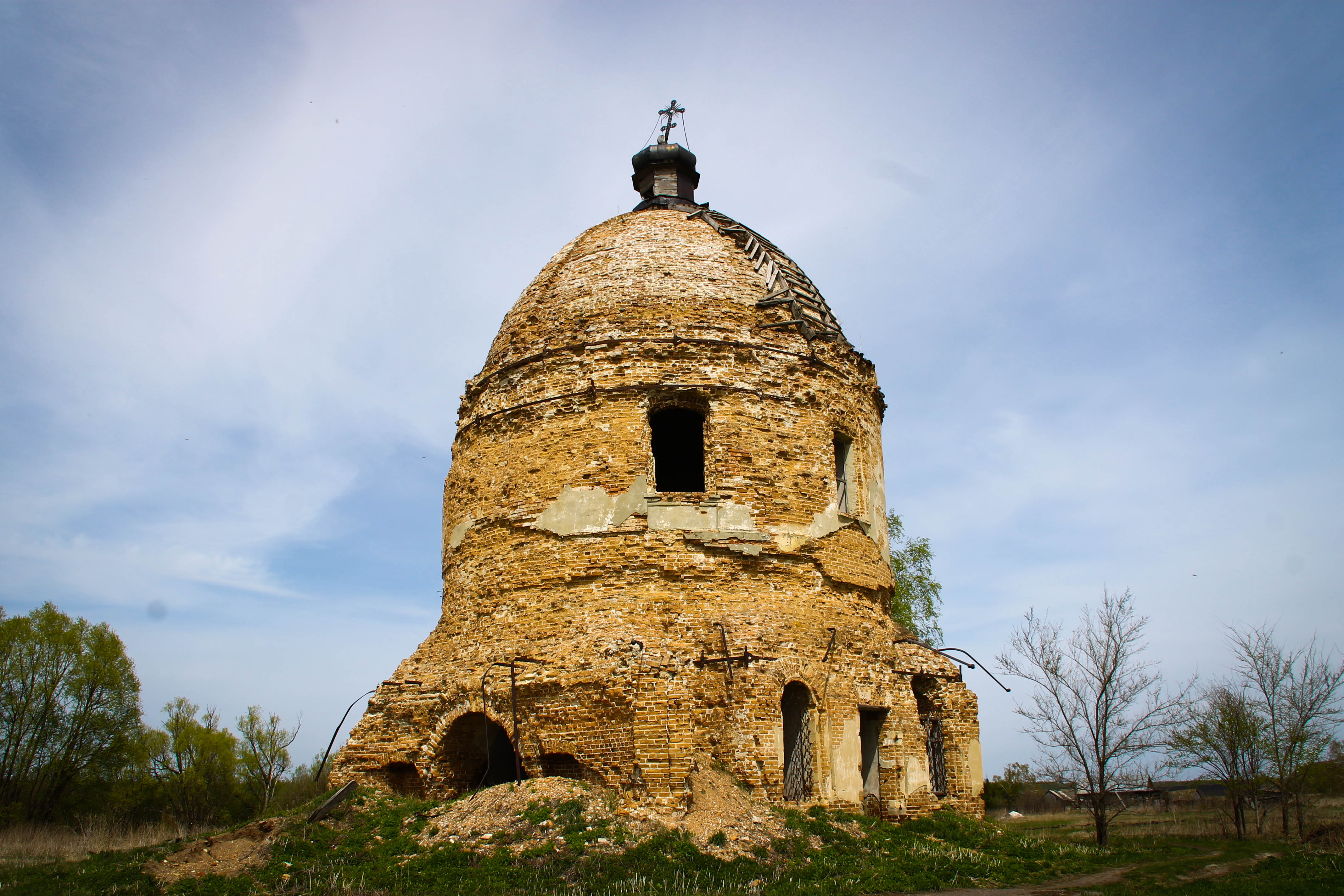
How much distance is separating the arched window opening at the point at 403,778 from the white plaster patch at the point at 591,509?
3119mm

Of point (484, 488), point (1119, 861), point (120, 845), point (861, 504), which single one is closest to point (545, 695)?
point (484, 488)

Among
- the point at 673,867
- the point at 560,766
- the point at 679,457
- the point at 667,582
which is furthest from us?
the point at 679,457

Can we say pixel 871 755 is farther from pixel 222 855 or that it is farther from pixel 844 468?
pixel 222 855

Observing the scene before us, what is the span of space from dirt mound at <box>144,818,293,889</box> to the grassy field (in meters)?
0.14

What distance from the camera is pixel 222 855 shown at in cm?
862

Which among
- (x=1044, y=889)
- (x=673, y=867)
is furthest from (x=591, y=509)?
(x=1044, y=889)

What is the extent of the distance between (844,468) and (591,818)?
578 centimetres

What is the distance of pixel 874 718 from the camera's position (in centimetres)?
1077

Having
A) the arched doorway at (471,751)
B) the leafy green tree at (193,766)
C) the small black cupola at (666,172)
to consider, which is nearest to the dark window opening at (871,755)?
the arched doorway at (471,751)

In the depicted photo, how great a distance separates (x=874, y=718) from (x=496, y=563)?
4840 millimetres

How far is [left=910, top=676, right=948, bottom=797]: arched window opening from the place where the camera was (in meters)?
11.2

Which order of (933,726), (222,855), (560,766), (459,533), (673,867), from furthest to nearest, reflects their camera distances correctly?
(459,533) < (933,726) < (560,766) < (222,855) < (673,867)

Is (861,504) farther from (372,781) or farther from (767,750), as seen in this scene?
(372,781)

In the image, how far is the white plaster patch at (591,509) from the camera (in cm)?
1058
